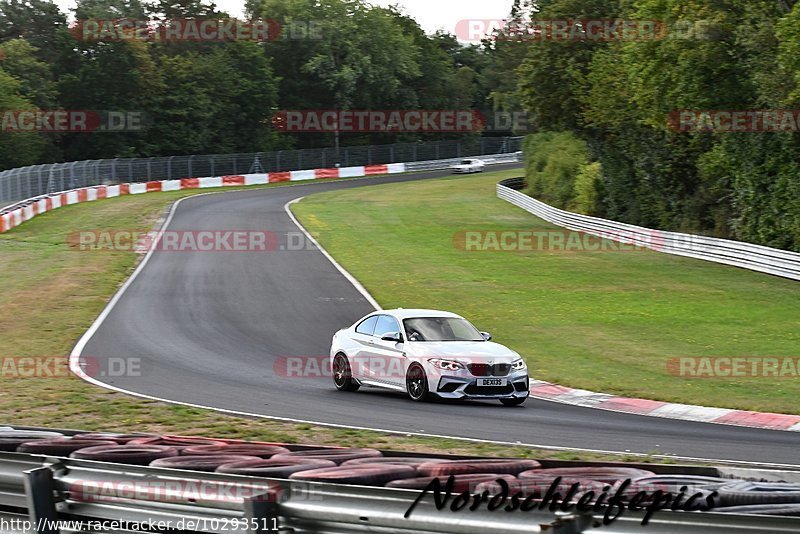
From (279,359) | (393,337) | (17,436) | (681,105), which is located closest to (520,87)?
(681,105)

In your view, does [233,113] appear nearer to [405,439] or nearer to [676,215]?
[676,215]

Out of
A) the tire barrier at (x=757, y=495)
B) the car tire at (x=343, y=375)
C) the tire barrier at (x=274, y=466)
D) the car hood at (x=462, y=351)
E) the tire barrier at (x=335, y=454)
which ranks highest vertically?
the tire barrier at (x=757, y=495)

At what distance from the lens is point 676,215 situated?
1742 inches

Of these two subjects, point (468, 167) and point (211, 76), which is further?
point (211, 76)

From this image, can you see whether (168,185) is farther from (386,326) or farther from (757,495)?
(757,495)

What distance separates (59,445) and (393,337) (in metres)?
9.53

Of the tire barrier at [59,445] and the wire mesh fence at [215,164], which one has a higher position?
the wire mesh fence at [215,164]

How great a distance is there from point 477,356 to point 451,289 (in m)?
14.2

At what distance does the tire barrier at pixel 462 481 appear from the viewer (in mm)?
5208

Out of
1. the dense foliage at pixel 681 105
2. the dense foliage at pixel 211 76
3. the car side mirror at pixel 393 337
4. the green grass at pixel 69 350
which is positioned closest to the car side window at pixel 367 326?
the car side mirror at pixel 393 337

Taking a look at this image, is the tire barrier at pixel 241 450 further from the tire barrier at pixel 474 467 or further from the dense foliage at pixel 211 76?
the dense foliage at pixel 211 76

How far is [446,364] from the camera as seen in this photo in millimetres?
15586

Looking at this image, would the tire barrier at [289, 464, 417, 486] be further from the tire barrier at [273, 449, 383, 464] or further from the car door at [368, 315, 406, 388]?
the car door at [368, 315, 406, 388]

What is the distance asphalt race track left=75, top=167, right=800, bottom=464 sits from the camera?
42.3 ft
